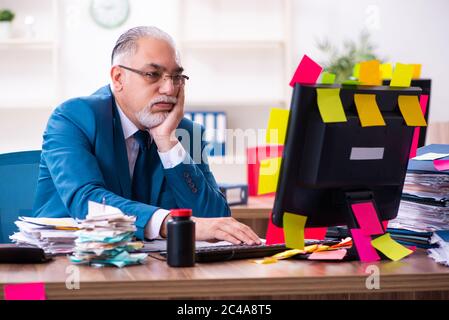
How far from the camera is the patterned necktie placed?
7.87ft

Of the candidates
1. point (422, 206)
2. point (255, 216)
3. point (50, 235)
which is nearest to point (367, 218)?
point (422, 206)

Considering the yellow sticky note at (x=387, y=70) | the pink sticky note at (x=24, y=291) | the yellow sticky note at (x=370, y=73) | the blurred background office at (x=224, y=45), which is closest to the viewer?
the pink sticky note at (x=24, y=291)

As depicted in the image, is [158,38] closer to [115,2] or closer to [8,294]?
[8,294]

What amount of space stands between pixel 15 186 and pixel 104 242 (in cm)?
86

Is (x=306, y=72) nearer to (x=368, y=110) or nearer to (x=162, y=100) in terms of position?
(x=368, y=110)

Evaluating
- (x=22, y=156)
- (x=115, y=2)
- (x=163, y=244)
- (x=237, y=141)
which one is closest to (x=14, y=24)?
(x=115, y=2)

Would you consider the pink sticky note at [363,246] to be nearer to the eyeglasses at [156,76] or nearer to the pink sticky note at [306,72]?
the pink sticky note at [306,72]

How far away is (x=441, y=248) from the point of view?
5.88 feet

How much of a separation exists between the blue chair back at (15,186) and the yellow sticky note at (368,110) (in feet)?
3.79

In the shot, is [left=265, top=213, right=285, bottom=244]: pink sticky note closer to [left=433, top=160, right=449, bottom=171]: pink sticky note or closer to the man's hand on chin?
[left=433, top=160, right=449, bottom=171]: pink sticky note

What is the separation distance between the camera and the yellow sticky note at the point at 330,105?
63.8 inches

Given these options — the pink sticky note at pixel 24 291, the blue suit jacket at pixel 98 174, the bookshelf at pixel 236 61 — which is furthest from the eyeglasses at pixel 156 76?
the bookshelf at pixel 236 61

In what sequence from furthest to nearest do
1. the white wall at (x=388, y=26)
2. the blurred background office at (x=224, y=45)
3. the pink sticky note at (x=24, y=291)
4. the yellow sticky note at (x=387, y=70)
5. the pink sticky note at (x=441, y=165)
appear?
the white wall at (x=388, y=26), the blurred background office at (x=224, y=45), the yellow sticky note at (x=387, y=70), the pink sticky note at (x=441, y=165), the pink sticky note at (x=24, y=291)

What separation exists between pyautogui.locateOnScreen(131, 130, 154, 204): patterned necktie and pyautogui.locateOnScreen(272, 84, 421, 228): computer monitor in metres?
0.79
